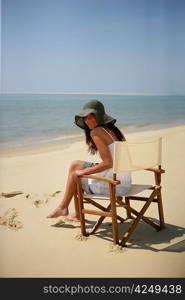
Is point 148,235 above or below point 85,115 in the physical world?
below

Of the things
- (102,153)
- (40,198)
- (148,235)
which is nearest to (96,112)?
(102,153)

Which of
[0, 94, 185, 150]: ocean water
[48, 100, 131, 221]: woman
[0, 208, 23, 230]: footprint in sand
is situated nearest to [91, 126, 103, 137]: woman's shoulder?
[48, 100, 131, 221]: woman

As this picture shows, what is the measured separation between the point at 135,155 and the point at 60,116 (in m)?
15.7

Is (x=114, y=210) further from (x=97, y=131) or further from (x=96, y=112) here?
(x=96, y=112)

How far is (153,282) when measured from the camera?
2682mm

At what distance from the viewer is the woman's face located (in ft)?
10.4

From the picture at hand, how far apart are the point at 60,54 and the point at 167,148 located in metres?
17.8

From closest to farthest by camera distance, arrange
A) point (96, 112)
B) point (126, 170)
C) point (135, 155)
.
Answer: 1. point (126, 170)
2. point (135, 155)
3. point (96, 112)

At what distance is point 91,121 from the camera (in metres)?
3.18

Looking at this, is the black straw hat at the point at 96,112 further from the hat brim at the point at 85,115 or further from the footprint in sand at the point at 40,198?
the footprint in sand at the point at 40,198

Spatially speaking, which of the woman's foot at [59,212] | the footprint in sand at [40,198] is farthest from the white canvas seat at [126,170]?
the footprint in sand at [40,198]

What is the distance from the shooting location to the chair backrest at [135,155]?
2871 mm

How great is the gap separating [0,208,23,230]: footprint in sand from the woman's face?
957mm

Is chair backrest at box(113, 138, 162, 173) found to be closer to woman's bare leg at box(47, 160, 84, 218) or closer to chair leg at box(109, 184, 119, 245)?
chair leg at box(109, 184, 119, 245)
